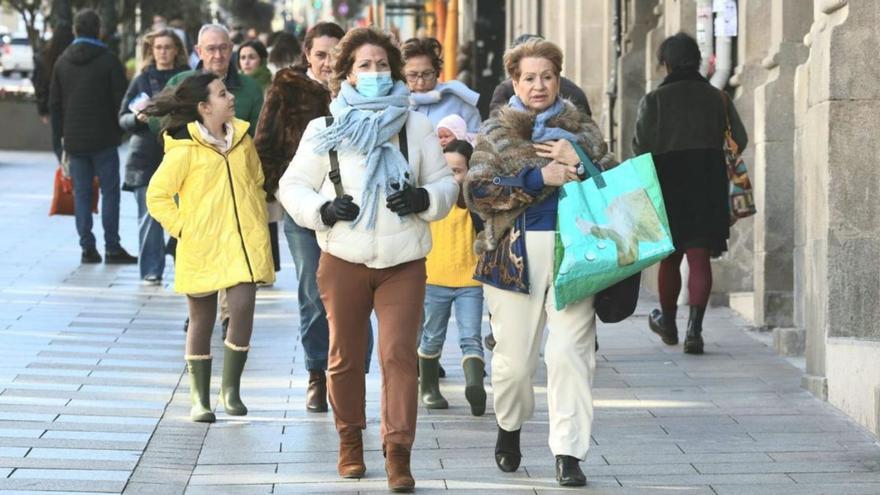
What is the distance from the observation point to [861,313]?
909cm

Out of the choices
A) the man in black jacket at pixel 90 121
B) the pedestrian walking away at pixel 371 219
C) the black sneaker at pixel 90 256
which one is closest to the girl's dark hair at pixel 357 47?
the pedestrian walking away at pixel 371 219

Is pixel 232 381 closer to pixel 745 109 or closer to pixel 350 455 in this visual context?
pixel 350 455

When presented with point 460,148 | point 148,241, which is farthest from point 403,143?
point 148,241

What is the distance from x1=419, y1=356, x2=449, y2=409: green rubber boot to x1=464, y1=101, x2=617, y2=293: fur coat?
188 cm

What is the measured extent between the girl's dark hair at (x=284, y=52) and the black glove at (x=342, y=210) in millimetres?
4457

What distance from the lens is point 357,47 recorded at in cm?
736

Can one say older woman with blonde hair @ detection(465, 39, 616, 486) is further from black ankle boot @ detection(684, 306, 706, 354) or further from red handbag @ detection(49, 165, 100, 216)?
red handbag @ detection(49, 165, 100, 216)

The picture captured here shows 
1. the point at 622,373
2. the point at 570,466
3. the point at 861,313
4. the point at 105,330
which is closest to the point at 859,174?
the point at 861,313

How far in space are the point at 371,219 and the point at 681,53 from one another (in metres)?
4.73

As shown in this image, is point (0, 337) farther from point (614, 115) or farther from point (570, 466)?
point (614, 115)

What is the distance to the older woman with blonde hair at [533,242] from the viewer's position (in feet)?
23.5

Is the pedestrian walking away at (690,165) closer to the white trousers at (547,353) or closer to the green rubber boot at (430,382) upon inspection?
the green rubber boot at (430,382)

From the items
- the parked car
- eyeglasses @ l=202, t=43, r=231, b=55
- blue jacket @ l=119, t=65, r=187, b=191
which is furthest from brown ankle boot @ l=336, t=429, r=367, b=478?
the parked car

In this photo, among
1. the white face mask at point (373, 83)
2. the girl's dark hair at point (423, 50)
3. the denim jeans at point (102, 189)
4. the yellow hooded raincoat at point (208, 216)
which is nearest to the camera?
the white face mask at point (373, 83)
